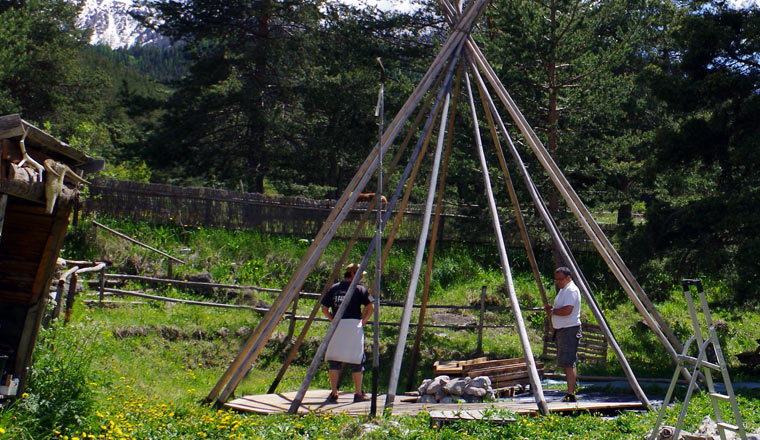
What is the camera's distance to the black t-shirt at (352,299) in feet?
25.6

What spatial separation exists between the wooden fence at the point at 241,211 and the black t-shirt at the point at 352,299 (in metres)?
8.12

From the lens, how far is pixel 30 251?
6133 mm

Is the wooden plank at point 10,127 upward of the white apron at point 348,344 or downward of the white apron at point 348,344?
upward

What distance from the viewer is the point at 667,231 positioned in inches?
478

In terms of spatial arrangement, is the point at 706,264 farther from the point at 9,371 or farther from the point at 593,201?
the point at 9,371

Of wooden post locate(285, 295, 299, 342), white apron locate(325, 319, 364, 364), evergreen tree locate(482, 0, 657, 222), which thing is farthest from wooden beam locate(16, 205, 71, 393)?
evergreen tree locate(482, 0, 657, 222)

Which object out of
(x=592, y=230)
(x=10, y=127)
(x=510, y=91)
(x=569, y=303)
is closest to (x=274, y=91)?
(x=510, y=91)

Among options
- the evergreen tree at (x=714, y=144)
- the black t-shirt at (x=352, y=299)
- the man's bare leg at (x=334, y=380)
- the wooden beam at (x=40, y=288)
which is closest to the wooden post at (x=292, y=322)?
the black t-shirt at (x=352, y=299)

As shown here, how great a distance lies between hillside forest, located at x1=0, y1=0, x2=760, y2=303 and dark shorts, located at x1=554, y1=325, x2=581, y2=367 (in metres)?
4.02

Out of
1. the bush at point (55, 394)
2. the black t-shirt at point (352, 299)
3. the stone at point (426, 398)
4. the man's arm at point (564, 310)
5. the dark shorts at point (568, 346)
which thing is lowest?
the stone at point (426, 398)

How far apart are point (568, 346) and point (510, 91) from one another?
8.08 meters

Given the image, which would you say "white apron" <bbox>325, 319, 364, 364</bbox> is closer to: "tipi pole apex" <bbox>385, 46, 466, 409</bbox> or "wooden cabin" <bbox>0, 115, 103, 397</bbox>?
"tipi pole apex" <bbox>385, 46, 466, 409</bbox>

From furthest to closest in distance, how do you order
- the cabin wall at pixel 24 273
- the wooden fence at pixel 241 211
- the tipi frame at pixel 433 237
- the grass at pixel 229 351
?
the wooden fence at pixel 241 211 → the tipi frame at pixel 433 237 → the cabin wall at pixel 24 273 → the grass at pixel 229 351

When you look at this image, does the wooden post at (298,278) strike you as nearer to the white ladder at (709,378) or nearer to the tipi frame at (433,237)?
the tipi frame at (433,237)
